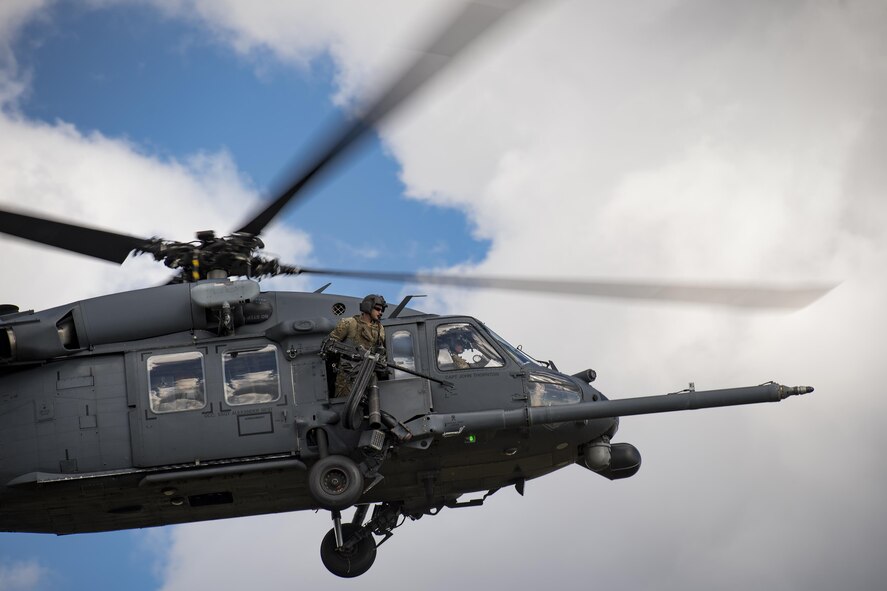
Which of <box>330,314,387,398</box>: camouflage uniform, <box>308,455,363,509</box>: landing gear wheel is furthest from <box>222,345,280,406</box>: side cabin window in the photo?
<box>308,455,363,509</box>: landing gear wheel

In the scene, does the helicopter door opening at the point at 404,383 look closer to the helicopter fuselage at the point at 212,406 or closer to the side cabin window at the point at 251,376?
the helicopter fuselage at the point at 212,406

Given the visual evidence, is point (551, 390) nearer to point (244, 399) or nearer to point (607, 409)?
point (607, 409)

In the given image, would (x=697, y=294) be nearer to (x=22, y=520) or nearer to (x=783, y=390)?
(x=783, y=390)

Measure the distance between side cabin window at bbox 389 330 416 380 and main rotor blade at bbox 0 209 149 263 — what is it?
3.51 meters

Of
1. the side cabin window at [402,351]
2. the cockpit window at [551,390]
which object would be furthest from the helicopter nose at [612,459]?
the side cabin window at [402,351]

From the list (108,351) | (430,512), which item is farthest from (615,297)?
(108,351)

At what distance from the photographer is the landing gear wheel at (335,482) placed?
55.2 ft

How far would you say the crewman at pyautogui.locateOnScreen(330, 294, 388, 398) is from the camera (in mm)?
17109

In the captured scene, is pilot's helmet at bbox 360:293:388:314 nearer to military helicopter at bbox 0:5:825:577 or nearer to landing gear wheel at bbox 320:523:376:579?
military helicopter at bbox 0:5:825:577

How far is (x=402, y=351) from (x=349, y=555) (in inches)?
133

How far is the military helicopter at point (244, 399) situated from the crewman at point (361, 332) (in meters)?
0.19

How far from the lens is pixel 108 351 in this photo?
56.7 ft

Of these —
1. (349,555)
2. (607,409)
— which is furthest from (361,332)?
(349,555)

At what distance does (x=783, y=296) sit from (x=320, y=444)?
6.28 m
